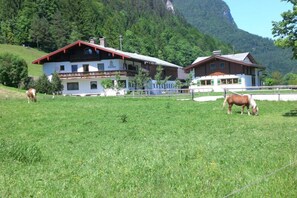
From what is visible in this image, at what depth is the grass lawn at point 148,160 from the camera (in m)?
7.18

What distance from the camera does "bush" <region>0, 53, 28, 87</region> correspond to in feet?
177

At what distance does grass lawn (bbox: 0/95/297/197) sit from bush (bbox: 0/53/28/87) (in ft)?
129

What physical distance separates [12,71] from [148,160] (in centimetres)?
4804

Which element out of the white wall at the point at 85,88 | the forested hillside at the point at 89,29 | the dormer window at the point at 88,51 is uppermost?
the forested hillside at the point at 89,29

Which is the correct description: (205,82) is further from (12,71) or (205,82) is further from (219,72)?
(12,71)

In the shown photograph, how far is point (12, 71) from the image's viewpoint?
2138 inches

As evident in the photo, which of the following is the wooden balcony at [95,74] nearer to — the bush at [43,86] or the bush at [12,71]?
the bush at [43,86]

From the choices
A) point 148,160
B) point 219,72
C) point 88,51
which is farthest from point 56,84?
point 148,160

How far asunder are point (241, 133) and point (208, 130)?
135 cm

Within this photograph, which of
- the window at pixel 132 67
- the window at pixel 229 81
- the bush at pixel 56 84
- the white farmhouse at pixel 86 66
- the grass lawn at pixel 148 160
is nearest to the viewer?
the grass lawn at pixel 148 160

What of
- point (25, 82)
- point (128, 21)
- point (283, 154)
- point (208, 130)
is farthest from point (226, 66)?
point (128, 21)

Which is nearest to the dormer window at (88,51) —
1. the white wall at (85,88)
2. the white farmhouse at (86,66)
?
the white farmhouse at (86,66)

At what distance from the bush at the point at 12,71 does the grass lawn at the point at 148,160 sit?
3933 centimetres

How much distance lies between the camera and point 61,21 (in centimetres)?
12888
